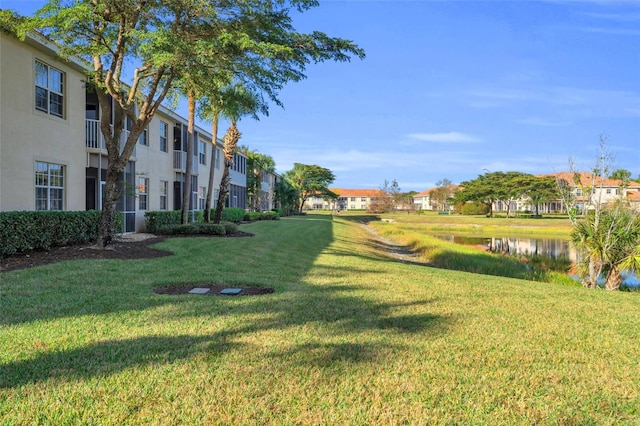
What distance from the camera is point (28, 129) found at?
12117mm

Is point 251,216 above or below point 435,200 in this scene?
below

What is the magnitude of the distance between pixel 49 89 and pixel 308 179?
6364 centimetres

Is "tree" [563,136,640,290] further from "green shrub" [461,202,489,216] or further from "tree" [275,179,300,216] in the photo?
"green shrub" [461,202,489,216]

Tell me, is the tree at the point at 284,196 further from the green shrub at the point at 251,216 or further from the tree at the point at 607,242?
the tree at the point at 607,242

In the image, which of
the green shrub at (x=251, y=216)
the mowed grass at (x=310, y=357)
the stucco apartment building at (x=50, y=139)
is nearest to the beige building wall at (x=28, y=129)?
the stucco apartment building at (x=50, y=139)

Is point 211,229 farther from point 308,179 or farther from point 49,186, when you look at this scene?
point 308,179

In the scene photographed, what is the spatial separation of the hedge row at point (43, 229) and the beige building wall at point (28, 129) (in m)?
1.05

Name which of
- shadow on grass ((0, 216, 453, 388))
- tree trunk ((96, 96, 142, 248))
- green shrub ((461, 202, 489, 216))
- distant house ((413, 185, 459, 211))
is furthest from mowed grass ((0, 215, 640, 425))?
distant house ((413, 185, 459, 211))

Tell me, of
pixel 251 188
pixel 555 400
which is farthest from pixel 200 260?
pixel 251 188

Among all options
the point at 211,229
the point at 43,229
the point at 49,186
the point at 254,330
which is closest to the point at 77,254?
the point at 43,229

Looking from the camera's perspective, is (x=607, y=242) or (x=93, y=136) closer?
(x=607, y=242)

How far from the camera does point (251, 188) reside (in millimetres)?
43219

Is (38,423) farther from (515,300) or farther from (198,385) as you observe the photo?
(515,300)

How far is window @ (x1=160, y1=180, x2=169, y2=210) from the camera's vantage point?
22062 millimetres
